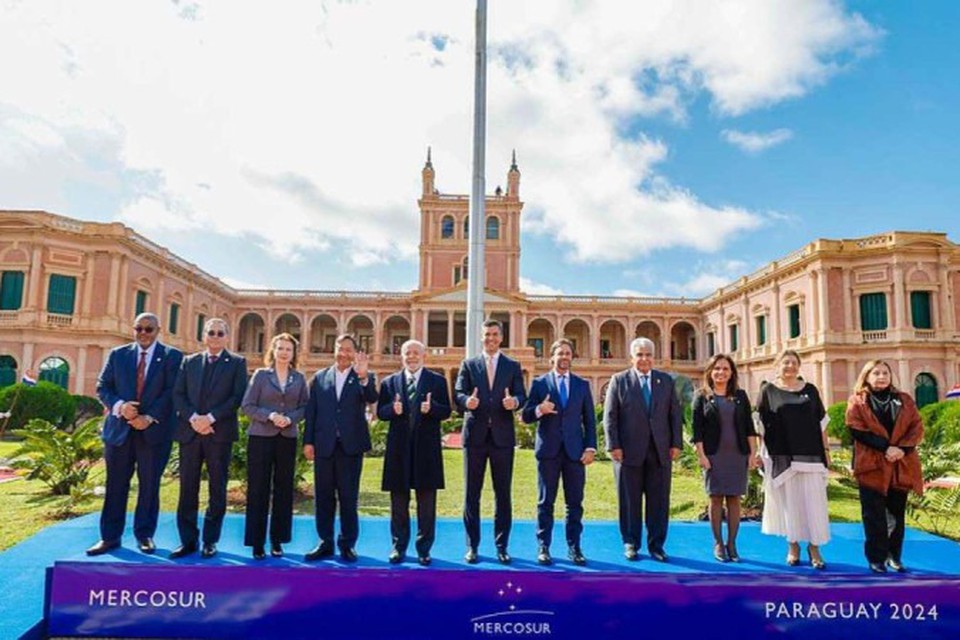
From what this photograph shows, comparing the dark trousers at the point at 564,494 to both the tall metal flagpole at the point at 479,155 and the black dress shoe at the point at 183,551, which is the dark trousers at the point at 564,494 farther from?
the tall metal flagpole at the point at 479,155

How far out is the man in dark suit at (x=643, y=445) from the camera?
4805mm

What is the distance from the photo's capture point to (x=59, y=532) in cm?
542

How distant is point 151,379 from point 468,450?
2630 mm

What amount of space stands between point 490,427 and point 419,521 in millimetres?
883

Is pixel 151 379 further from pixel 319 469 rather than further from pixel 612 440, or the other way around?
pixel 612 440

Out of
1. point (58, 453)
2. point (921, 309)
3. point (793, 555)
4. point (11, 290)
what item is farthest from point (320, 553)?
point (921, 309)

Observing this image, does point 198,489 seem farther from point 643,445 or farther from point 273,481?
point 643,445

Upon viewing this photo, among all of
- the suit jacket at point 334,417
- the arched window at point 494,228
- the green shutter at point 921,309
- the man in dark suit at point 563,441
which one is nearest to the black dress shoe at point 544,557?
the man in dark suit at point 563,441

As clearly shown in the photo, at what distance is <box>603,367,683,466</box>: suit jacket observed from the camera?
4.89 metres

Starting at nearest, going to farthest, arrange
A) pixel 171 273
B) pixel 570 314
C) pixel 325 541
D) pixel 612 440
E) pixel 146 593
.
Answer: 1. pixel 146 593
2. pixel 325 541
3. pixel 612 440
4. pixel 171 273
5. pixel 570 314

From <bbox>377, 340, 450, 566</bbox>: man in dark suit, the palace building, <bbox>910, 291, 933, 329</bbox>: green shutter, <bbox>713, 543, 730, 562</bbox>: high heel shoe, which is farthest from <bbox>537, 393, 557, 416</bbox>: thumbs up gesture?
<bbox>910, 291, 933, 329</bbox>: green shutter

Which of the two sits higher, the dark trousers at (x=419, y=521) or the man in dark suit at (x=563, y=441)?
the man in dark suit at (x=563, y=441)

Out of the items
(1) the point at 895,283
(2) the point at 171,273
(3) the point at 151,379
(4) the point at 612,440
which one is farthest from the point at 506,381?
(2) the point at 171,273

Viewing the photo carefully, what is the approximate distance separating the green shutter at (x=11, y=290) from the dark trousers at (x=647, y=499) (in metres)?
27.5
